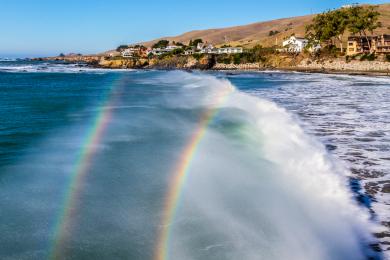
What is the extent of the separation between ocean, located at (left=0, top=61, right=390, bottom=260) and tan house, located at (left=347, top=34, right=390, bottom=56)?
79.5 meters

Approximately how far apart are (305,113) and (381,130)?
20.0 ft

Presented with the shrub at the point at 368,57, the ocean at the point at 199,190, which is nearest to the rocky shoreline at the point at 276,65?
the shrub at the point at 368,57

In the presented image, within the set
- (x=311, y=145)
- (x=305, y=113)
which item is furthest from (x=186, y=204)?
(x=305, y=113)

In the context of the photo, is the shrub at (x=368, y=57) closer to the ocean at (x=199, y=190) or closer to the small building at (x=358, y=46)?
the small building at (x=358, y=46)

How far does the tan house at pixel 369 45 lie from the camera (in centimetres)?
9156

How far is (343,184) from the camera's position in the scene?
10320mm

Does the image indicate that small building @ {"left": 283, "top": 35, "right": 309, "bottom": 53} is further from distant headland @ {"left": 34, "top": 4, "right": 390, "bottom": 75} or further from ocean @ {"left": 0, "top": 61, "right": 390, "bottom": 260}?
ocean @ {"left": 0, "top": 61, "right": 390, "bottom": 260}

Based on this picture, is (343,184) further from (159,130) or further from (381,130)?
(159,130)

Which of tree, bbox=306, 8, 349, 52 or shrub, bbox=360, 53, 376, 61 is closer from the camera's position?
shrub, bbox=360, 53, 376, 61

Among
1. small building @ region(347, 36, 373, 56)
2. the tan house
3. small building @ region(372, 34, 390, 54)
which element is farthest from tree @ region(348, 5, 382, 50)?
small building @ region(347, 36, 373, 56)

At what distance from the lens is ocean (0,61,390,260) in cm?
748

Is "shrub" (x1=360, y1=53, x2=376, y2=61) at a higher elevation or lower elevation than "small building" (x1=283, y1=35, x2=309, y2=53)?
lower

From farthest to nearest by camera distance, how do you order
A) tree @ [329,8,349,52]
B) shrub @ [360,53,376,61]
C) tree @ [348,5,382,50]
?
tree @ [329,8,349,52] < tree @ [348,5,382,50] < shrub @ [360,53,376,61]

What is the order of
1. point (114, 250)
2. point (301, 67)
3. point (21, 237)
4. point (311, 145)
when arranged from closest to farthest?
point (114, 250) → point (21, 237) → point (311, 145) → point (301, 67)
